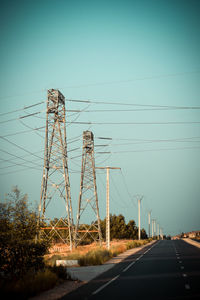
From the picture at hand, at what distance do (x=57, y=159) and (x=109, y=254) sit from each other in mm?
10488

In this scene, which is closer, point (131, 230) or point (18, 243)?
point (18, 243)

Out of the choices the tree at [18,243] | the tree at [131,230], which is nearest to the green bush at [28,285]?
the tree at [18,243]

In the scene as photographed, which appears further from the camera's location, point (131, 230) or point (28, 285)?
point (131, 230)

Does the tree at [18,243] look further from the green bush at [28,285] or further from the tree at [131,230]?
the tree at [131,230]

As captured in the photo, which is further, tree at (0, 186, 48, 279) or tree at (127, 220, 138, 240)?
tree at (127, 220, 138, 240)

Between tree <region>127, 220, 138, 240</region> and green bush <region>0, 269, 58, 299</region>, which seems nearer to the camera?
green bush <region>0, 269, 58, 299</region>

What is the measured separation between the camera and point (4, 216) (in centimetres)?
1719

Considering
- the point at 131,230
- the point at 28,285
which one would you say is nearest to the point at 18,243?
the point at 28,285

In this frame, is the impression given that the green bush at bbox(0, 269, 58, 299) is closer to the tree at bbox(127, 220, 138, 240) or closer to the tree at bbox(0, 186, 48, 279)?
the tree at bbox(0, 186, 48, 279)

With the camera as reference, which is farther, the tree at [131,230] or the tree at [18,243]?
the tree at [131,230]

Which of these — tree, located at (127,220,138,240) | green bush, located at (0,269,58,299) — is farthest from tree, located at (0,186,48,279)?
tree, located at (127,220,138,240)

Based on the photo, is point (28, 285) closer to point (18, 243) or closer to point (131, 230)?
point (18, 243)

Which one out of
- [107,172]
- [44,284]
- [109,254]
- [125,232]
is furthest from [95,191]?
[125,232]

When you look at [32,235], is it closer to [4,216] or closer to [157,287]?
[4,216]
